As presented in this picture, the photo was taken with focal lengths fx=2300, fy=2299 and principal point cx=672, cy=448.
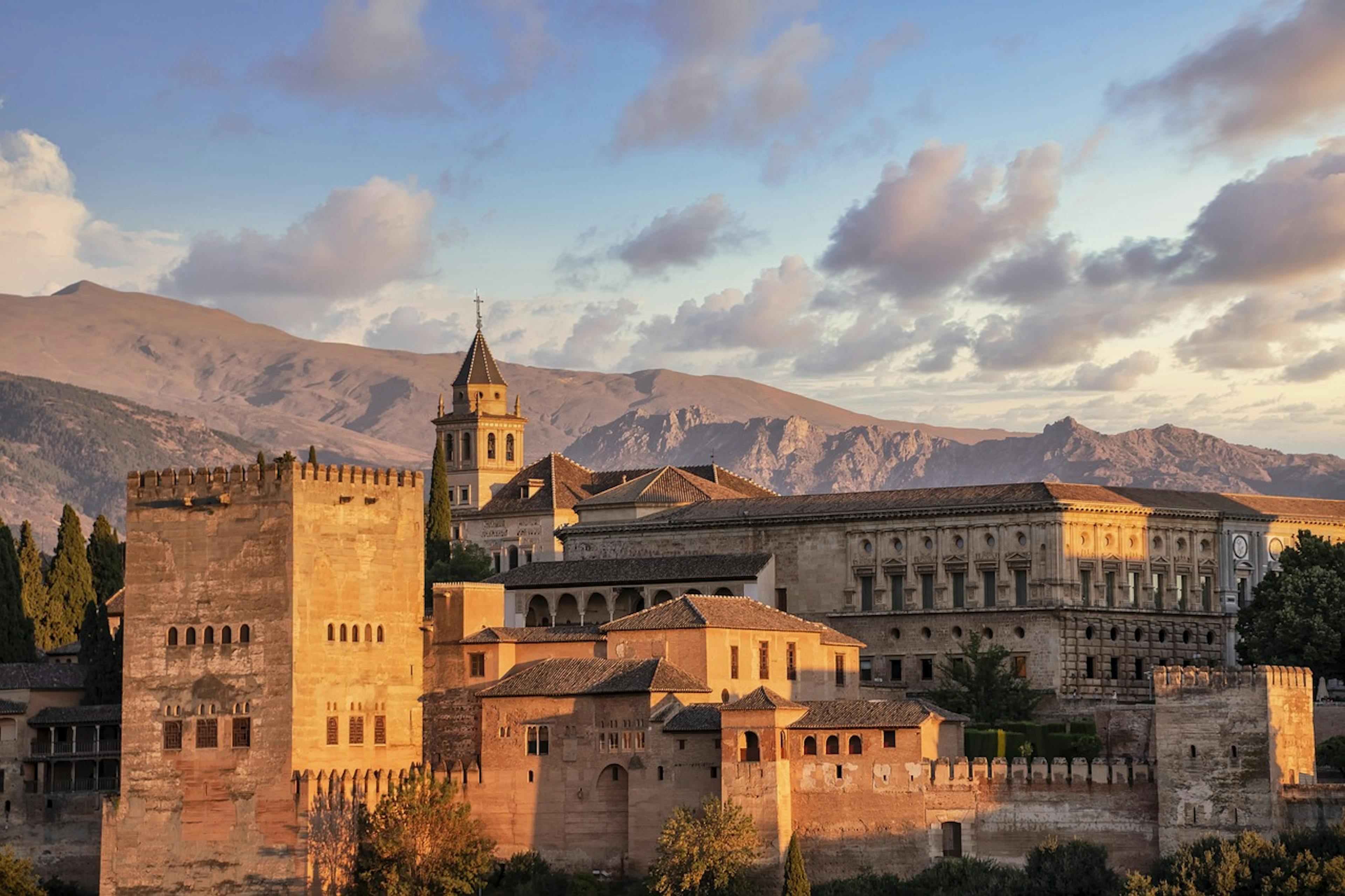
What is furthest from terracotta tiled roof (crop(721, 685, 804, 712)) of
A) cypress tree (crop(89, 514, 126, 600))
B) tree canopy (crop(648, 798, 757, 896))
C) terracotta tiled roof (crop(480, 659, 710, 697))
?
cypress tree (crop(89, 514, 126, 600))

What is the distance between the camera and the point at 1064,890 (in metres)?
67.0

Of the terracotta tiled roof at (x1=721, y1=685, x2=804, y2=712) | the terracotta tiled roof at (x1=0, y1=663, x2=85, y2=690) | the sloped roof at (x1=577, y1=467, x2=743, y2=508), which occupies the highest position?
the sloped roof at (x1=577, y1=467, x2=743, y2=508)

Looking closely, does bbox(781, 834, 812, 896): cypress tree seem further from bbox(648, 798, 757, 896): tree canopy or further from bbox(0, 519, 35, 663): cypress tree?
bbox(0, 519, 35, 663): cypress tree

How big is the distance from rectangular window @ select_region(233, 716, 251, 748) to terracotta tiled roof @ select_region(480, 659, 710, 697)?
26.6ft

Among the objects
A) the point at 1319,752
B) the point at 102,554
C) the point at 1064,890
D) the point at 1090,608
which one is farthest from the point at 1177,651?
the point at 102,554

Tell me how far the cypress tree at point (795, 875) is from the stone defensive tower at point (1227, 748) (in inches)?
425

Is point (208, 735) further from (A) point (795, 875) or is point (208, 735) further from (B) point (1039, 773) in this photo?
(B) point (1039, 773)

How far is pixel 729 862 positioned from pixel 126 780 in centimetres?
2062

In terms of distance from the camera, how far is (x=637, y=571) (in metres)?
97.9

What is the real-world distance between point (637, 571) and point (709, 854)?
2871 cm

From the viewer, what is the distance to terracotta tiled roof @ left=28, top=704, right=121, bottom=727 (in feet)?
279

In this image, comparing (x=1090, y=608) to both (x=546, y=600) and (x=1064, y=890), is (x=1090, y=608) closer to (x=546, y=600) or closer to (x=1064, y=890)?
(x=546, y=600)

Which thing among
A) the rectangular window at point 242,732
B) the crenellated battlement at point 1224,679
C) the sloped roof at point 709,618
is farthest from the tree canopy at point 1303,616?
the rectangular window at point 242,732

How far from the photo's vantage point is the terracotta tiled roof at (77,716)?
8512 cm
